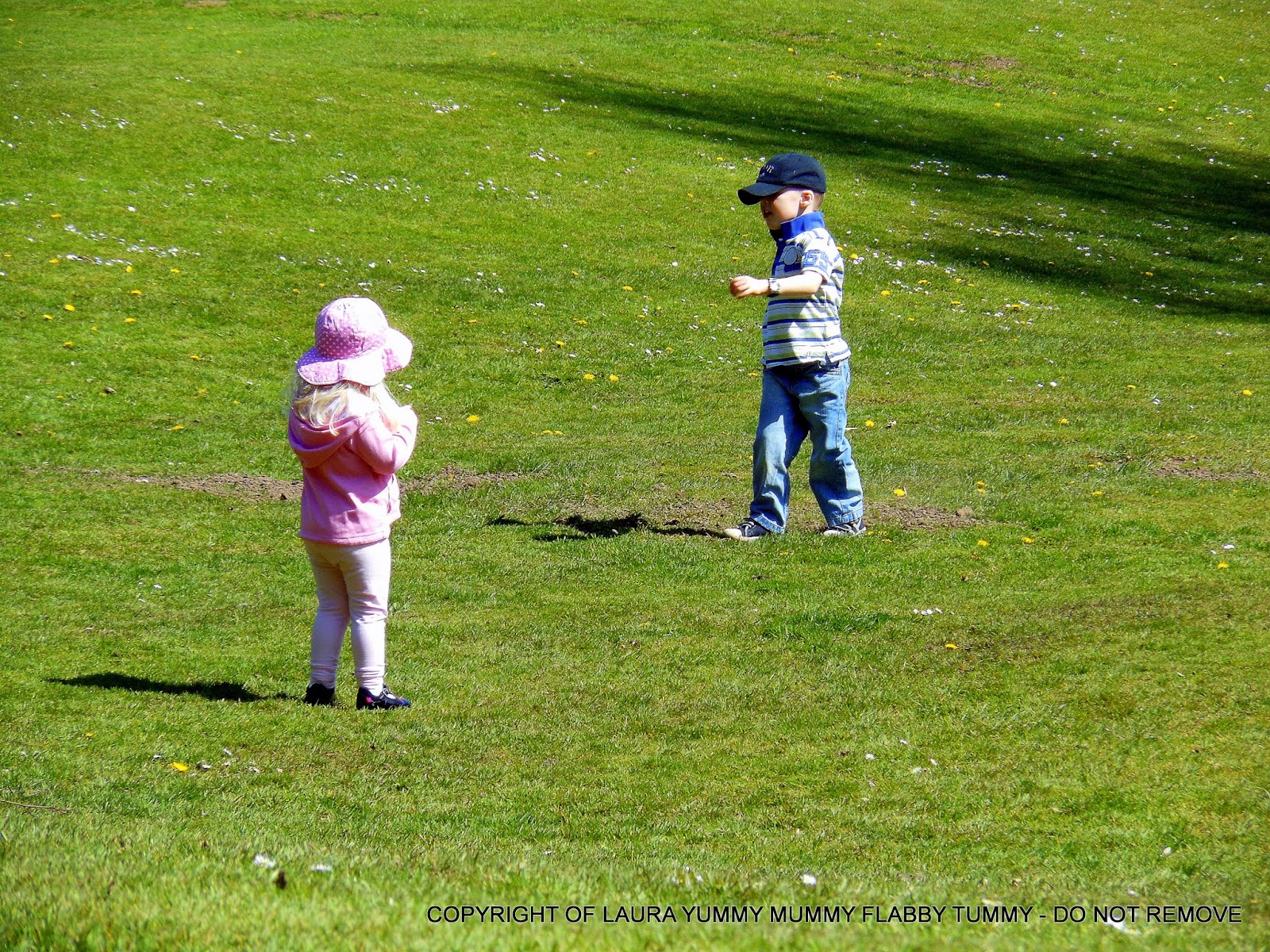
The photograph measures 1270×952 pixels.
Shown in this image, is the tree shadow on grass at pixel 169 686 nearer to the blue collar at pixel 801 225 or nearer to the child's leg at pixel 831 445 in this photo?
the child's leg at pixel 831 445

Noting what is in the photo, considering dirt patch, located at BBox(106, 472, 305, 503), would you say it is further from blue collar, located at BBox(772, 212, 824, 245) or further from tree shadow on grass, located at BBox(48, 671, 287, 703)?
blue collar, located at BBox(772, 212, 824, 245)

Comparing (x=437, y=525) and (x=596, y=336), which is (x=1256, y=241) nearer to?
(x=596, y=336)

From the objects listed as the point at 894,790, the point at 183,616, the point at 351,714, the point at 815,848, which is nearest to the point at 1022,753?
the point at 894,790

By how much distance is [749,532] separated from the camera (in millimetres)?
8758

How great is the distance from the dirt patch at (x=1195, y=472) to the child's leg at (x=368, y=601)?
6764mm

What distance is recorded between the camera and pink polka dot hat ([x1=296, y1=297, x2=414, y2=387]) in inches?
220

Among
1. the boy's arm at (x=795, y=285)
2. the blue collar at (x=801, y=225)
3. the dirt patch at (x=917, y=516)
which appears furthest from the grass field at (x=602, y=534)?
the blue collar at (x=801, y=225)

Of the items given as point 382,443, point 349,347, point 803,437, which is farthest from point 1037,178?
point 382,443

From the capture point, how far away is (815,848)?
4.62m

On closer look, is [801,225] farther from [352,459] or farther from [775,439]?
[352,459]

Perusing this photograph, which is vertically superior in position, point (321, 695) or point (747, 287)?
point (747, 287)

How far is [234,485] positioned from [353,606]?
4.74 m

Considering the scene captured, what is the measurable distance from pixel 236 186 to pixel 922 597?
1397 cm

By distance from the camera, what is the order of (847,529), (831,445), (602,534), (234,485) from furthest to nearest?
(234,485) < (602,534) < (847,529) < (831,445)
